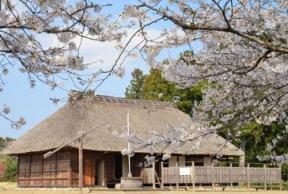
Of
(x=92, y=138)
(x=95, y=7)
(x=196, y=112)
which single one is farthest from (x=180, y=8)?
(x=92, y=138)

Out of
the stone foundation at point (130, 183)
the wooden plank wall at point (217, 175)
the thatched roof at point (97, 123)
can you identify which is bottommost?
the stone foundation at point (130, 183)

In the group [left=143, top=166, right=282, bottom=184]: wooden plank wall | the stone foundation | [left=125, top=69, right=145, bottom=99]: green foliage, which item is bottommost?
the stone foundation

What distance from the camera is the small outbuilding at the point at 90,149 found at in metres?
29.8

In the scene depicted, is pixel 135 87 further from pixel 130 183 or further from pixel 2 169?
pixel 130 183

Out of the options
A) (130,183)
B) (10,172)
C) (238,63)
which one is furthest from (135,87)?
(238,63)

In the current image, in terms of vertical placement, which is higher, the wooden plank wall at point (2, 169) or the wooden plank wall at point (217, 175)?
the wooden plank wall at point (2, 169)

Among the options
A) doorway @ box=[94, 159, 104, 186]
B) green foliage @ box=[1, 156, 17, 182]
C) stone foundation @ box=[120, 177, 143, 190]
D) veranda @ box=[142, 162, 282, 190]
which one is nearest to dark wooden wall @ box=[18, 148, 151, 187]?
doorway @ box=[94, 159, 104, 186]

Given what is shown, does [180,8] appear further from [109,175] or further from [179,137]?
[109,175]

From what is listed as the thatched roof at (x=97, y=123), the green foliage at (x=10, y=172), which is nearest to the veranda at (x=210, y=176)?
the thatched roof at (x=97, y=123)

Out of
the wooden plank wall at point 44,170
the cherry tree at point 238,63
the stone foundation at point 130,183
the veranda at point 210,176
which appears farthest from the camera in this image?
the wooden plank wall at point 44,170

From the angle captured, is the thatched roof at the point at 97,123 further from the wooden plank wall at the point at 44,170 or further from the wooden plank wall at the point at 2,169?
the wooden plank wall at the point at 2,169

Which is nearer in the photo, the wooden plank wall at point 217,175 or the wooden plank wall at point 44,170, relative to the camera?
the wooden plank wall at point 217,175

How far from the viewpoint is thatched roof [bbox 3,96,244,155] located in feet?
100

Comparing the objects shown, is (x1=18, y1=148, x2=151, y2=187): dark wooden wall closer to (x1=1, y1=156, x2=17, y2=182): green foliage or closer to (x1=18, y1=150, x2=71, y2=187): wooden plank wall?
(x1=18, y1=150, x2=71, y2=187): wooden plank wall
